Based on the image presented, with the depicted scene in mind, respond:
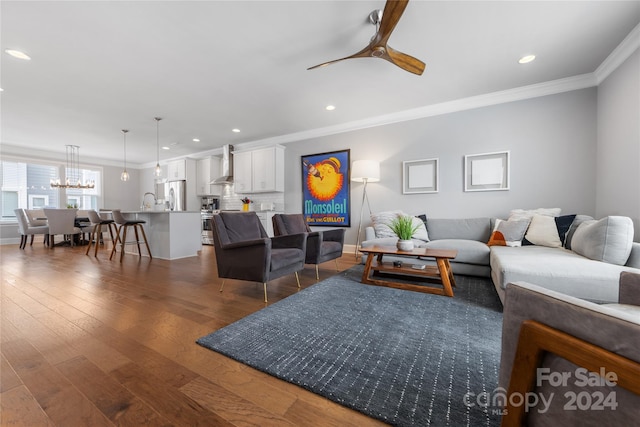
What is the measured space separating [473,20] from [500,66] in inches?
43.6

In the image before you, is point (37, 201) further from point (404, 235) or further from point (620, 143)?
point (620, 143)

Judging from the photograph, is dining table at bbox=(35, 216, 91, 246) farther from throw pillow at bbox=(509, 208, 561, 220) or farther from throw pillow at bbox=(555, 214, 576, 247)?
throw pillow at bbox=(555, 214, 576, 247)

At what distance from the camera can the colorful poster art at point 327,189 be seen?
16.7 feet

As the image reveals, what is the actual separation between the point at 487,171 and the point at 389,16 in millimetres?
3015

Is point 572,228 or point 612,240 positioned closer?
point 612,240

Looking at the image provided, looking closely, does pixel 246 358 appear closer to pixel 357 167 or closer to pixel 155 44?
pixel 155 44

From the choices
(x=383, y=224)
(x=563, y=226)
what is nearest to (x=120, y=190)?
(x=383, y=224)

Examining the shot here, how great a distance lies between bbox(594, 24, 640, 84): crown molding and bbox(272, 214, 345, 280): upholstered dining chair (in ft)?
12.1

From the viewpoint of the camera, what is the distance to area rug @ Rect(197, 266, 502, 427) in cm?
109

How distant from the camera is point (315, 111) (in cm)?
446

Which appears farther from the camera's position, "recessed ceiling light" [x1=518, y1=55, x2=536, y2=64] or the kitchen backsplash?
the kitchen backsplash

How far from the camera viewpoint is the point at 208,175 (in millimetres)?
7207

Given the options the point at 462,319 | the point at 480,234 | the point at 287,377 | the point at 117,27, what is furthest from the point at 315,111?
the point at 287,377

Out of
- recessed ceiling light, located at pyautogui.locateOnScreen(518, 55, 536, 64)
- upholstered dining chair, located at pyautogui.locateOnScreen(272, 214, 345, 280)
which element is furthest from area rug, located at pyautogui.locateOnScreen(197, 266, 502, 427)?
recessed ceiling light, located at pyautogui.locateOnScreen(518, 55, 536, 64)
